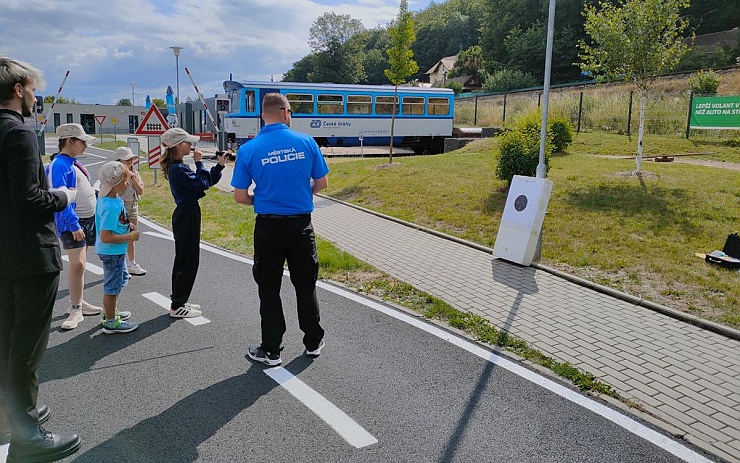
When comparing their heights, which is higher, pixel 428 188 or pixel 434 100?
pixel 434 100

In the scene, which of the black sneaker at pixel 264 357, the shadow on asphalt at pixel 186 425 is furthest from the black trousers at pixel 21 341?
the black sneaker at pixel 264 357

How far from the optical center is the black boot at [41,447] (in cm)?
311

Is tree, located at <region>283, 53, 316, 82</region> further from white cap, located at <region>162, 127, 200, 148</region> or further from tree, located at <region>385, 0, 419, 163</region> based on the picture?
white cap, located at <region>162, 127, 200, 148</region>

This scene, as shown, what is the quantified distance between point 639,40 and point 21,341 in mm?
12771

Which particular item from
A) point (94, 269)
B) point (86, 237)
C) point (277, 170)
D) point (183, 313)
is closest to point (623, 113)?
point (94, 269)

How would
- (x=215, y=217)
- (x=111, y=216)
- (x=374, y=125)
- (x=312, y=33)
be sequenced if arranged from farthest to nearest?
(x=312, y=33)
(x=374, y=125)
(x=215, y=217)
(x=111, y=216)

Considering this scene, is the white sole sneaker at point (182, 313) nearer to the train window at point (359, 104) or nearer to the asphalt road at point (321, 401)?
the asphalt road at point (321, 401)

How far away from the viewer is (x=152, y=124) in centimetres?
1578

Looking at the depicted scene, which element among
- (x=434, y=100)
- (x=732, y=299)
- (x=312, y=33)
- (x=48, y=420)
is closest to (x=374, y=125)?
(x=434, y=100)

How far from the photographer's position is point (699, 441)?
11.4 ft

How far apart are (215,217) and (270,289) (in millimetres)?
7646

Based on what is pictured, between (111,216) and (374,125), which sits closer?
(111,216)

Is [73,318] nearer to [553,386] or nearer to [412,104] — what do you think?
[553,386]

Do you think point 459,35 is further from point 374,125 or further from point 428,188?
point 428,188
